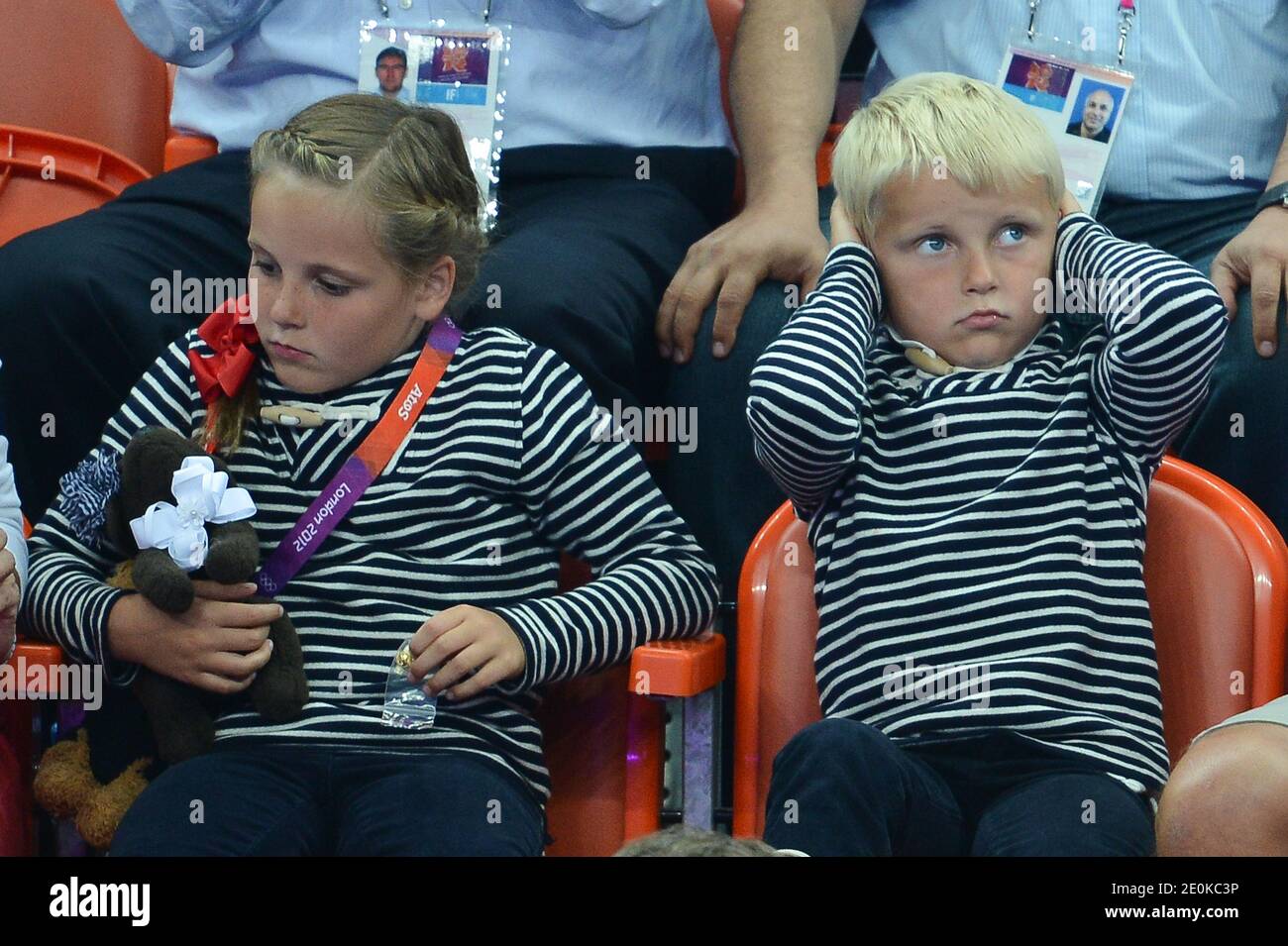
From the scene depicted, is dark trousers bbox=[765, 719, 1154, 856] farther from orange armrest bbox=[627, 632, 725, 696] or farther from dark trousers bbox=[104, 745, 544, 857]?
dark trousers bbox=[104, 745, 544, 857]

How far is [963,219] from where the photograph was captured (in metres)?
1.55

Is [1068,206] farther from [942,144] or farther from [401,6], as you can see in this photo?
[401,6]

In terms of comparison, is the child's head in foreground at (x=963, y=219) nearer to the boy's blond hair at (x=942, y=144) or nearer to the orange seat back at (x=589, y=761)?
the boy's blond hair at (x=942, y=144)

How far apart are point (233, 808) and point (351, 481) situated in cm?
31

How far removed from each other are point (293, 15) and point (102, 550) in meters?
0.70

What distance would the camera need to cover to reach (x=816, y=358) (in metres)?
1.52

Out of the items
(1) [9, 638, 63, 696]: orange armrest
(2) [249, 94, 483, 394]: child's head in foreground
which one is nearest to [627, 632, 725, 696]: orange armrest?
(2) [249, 94, 483, 394]: child's head in foreground

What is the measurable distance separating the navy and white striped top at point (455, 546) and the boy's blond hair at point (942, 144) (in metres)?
0.33

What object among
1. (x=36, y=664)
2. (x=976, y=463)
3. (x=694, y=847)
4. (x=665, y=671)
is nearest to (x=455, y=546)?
(x=665, y=671)

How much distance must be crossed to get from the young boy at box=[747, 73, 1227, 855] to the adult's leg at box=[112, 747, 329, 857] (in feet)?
1.30

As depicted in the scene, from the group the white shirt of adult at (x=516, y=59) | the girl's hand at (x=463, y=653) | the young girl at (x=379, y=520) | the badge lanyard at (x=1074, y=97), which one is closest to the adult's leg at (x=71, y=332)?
the young girl at (x=379, y=520)

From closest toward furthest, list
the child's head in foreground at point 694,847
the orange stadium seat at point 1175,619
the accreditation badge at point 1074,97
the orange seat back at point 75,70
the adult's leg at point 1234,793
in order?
1. the child's head in foreground at point 694,847
2. the adult's leg at point 1234,793
3. the orange stadium seat at point 1175,619
4. the accreditation badge at point 1074,97
5. the orange seat back at point 75,70

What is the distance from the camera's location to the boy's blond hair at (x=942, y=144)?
5.09ft

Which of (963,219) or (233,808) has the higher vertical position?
(963,219)
